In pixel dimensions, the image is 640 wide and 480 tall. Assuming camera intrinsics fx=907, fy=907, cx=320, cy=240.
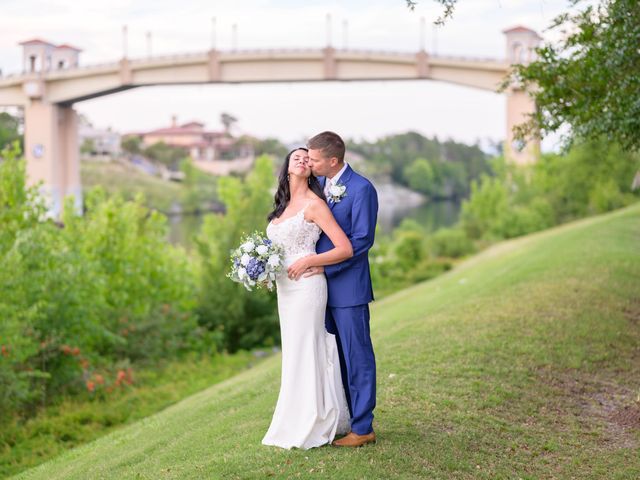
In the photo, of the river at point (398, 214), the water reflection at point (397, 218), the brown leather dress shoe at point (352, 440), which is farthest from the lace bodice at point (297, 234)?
the water reflection at point (397, 218)

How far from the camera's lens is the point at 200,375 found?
16.6 metres

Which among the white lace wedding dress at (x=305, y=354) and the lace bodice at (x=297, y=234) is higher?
the lace bodice at (x=297, y=234)

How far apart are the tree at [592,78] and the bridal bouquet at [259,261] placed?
13.9ft

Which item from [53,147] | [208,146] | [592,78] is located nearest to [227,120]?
[208,146]

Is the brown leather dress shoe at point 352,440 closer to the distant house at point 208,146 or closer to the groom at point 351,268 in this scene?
the groom at point 351,268

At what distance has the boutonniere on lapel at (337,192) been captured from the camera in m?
5.99

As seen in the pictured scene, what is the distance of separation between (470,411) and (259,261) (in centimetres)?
290

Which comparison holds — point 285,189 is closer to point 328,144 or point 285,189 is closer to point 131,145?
point 328,144

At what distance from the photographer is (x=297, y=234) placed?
603cm

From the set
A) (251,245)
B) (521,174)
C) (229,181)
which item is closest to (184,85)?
(521,174)

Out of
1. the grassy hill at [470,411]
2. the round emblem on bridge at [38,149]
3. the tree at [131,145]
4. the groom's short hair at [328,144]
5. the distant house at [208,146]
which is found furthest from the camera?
the distant house at [208,146]

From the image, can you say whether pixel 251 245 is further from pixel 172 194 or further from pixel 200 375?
pixel 172 194

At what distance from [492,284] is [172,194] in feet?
216

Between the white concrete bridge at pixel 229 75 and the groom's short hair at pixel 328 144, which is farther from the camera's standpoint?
the white concrete bridge at pixel 229 75
